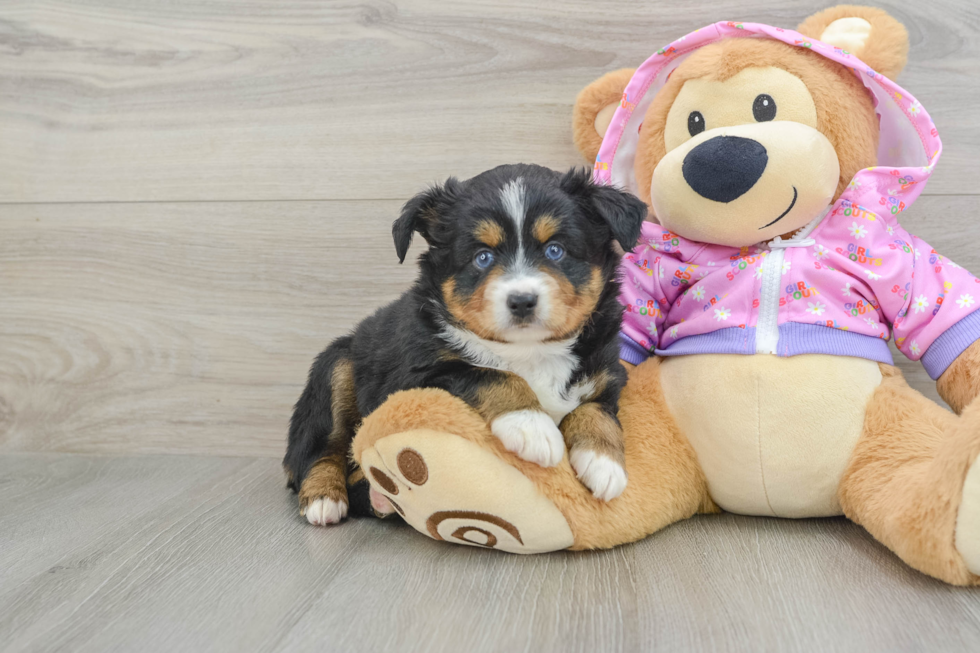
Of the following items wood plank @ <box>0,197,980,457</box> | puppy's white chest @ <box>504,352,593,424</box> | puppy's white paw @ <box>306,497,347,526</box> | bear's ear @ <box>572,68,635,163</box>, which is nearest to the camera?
puppy's white chest @ <box>504,352,593,424</box>

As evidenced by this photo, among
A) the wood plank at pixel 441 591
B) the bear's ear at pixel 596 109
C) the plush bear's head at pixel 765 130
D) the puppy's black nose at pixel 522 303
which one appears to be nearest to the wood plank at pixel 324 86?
the bear's ear at pixel 596 109

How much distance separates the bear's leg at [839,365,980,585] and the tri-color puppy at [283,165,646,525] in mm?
548

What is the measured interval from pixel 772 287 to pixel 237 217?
6.08ft

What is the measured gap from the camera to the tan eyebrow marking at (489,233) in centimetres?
163

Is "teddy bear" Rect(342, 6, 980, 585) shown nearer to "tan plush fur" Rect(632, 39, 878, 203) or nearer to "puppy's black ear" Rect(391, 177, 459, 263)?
"tan plush fur" Rect(632, 39, 878, 203)

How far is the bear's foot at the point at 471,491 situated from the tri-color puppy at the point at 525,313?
3.0 inches

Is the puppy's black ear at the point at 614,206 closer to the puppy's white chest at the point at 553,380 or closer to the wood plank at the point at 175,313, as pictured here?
the puppy's white chest at the point at 553,380

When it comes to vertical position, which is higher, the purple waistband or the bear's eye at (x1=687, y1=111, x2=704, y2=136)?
the bear's eye at (x1=687, y1=111, x2=704, y2=136)

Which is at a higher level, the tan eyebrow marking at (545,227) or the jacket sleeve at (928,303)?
the tan eyebrow marking at (545,227)

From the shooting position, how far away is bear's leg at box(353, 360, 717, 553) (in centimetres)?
153

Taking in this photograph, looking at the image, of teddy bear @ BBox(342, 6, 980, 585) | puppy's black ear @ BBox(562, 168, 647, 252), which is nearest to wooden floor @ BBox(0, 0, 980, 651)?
teddy bear @ BBox(342, 6, 980, 585)

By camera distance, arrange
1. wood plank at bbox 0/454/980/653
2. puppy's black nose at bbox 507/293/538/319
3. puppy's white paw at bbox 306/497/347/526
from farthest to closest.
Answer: puppy's white paw at bbox 306/497/347/526 < puppy's black nose at bbox 507/293/538/319 < wood plank at bbox 0/454/980/653

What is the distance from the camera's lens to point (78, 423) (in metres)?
2.77

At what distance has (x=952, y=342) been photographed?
1.72 metres
